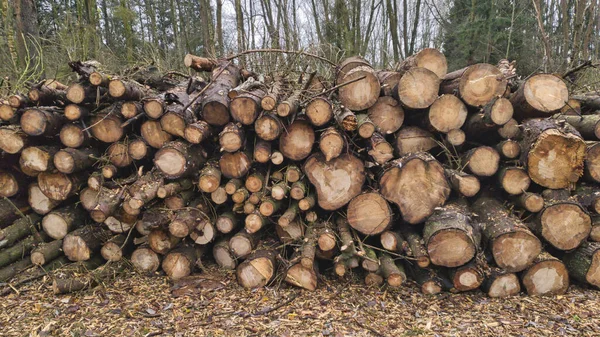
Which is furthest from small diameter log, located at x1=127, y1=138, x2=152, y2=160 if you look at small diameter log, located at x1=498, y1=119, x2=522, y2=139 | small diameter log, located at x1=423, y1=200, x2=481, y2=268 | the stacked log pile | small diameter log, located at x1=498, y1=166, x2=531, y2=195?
small diameter log, located at x1=498, y1=119, x2=522, y2=139

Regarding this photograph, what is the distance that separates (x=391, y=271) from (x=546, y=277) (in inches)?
49.7

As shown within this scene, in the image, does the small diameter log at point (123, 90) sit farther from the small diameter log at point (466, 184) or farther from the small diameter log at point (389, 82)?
the small diameter log at point (466, 184)

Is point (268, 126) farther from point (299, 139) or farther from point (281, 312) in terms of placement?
point (281, 312)

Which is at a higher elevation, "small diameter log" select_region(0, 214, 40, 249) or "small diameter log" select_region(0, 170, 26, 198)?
"small diameter log" select_region(0, 170, 26, 198)

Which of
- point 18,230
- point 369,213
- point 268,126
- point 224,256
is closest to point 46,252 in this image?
point 18,230

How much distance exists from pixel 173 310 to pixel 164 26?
18.8 m

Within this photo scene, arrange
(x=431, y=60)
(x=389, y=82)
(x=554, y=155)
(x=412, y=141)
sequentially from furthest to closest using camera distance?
(x=431, y=60) → (x=389, y=82) → (x=412, y=141) → (x=554, y=155)

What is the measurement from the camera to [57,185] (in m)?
3.34

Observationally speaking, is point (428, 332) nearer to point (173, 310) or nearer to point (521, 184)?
point (521, 184)

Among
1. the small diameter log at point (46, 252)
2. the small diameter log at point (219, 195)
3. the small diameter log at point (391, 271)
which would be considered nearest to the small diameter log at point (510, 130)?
the small diameter log at point (391, 271)

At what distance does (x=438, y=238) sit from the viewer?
111 inches

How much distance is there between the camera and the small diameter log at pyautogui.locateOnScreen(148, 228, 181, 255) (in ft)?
10.7

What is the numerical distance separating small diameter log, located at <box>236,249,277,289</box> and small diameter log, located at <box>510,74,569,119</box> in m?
2.78

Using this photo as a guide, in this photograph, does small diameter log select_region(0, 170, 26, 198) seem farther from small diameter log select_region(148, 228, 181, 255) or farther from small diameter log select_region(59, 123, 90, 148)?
small diameter log select_region(148, 228, 181, 255)
